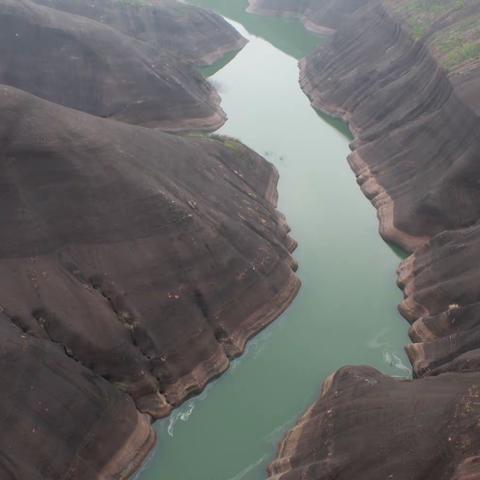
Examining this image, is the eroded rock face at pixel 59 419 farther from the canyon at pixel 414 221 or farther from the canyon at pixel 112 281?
the canyon at pixel 414 221

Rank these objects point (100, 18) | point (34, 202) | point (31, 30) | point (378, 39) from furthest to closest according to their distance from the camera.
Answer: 1. point (100, 18)
2. point (378, 39)
3. point (31, 30)
4. point (34, 202)

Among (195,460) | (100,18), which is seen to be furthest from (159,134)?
(100,18)

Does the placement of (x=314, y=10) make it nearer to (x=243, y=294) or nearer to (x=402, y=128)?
(x=402, y=128)

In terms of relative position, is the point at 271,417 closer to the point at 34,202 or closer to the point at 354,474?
the point at 354,474

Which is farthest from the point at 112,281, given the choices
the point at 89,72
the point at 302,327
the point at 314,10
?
the point at 314,10

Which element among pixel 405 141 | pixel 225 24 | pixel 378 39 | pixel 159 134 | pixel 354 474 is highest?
pixel 225 24

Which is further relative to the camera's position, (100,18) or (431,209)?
(100,18)
